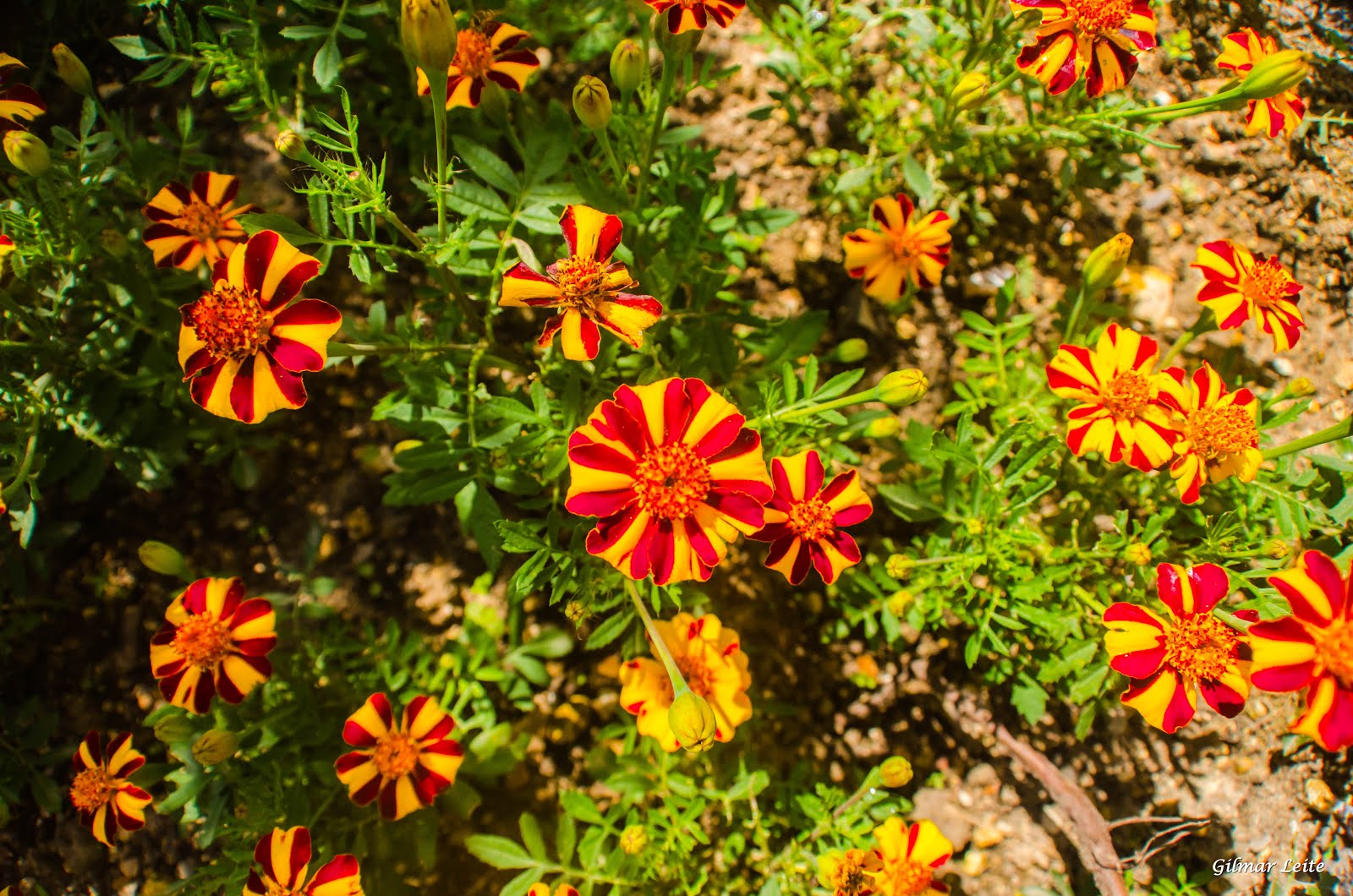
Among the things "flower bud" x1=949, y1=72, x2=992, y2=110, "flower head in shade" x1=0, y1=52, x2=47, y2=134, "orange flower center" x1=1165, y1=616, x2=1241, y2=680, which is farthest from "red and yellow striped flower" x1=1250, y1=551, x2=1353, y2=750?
"flower head in shade" x1=0, y1=52, x2=47, y2=134

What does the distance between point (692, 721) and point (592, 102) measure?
988 millimetres

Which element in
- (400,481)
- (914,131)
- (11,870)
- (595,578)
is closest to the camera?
(595,578)

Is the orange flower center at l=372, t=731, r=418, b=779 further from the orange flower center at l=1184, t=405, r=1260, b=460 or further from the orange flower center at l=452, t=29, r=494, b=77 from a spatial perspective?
the orange flower center at l=1184, t=405, r=1260, b=460

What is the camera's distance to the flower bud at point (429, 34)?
1.13 meters

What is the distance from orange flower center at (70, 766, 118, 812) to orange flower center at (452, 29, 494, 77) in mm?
1517

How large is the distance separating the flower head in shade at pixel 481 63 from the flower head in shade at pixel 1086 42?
94 cm

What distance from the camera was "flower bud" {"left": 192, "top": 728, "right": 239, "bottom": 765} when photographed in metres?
1.43

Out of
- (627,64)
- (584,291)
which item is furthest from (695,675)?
(627,64)

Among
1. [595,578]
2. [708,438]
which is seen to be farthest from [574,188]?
[595,578]

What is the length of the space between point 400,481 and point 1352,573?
1.61 meters

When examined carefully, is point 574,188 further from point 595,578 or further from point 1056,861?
point 1056,861

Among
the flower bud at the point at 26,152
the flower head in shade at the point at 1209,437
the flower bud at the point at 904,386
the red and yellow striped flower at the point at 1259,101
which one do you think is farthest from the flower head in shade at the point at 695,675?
the red and yellow striped flower at the point at 1259,101

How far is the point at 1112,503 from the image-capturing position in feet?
5.69

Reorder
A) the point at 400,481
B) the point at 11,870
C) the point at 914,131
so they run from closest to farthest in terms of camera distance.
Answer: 1. the point at 400,481
2. the point at 11,870
3. the point at 914,131
